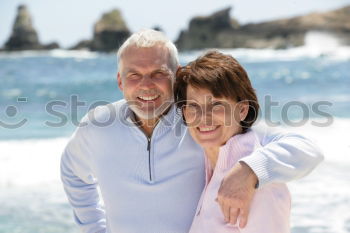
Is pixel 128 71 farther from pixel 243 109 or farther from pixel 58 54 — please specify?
pixel 58 54

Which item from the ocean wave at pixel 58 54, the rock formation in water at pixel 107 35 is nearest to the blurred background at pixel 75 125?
the ocean wave at pixel 58 54

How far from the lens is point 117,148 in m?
2.13

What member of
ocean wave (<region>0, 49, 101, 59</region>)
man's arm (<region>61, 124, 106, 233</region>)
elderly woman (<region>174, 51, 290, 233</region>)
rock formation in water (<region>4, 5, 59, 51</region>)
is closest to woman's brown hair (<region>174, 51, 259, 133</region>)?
elderly woman (<region>174, 51, 290, 233</region>)

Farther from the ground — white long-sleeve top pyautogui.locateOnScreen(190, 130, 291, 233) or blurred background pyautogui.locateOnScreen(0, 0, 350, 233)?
white long-sleeve top pyautogui.locateOnScreen(190, 130, 291, 233)

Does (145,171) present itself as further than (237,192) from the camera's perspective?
Yes

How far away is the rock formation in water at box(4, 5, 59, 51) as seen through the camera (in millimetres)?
51344

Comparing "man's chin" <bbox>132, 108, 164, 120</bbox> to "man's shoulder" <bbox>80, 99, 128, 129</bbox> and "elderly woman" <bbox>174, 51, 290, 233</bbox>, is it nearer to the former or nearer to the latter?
"man's shoulder" <bbox>80, 99, 128, 129</bbox>

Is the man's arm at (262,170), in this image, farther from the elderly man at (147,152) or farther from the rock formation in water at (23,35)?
the rock formation in water at (23,35)

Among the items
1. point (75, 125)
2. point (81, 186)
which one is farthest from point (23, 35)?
point (81, 186)

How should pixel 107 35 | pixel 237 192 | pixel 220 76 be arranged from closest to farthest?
pixel 237 192, pixel 220 76, pixel 107 35

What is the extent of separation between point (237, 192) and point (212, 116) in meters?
0.30

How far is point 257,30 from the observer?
5203cm

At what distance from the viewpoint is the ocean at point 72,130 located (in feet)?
15.5

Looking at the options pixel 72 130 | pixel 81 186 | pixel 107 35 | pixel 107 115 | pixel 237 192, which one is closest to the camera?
pixel 237 192
